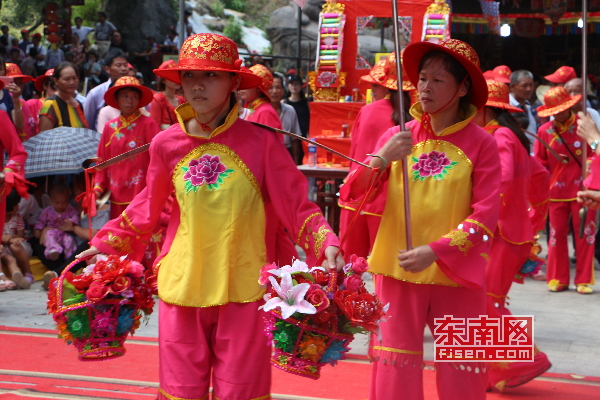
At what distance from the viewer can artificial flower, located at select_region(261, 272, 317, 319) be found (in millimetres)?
2434

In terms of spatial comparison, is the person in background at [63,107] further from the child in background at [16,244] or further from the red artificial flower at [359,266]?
Answer: the red artificial flower at [359,266]

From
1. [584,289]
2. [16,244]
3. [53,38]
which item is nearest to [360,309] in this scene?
[16,244]

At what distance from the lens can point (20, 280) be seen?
6895 mm

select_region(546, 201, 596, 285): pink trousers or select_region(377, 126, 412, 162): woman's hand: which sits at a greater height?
select_region(377, 126, 412, 162): woman's hand

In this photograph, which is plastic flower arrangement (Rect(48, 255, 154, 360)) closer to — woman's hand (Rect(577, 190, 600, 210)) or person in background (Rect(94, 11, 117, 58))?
woman's hand (Rect(577, 190, 600, 210))

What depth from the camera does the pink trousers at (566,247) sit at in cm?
735

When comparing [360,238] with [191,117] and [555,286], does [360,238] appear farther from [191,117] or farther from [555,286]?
[555,286]

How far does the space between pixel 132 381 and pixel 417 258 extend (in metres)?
2.08

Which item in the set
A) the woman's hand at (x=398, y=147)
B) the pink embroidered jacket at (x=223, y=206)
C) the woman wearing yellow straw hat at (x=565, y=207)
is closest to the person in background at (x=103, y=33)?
the woman wearing yellow straw hat at (x=565, y=207)

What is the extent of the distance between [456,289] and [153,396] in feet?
5.85

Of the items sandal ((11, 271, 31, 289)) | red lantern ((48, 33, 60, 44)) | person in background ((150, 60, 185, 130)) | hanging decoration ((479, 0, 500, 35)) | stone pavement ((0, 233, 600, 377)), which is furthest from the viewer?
red lantern ((48, 33, 60, 44))

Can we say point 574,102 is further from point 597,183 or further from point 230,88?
point 230,88

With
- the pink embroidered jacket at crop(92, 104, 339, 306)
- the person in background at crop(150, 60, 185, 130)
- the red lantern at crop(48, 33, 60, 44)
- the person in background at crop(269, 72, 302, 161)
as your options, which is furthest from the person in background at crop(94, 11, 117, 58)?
the pink embroidered jacket at crop(92, 104, 339, 306)

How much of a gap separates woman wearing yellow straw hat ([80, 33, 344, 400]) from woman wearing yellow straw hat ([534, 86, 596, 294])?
4900 mm
